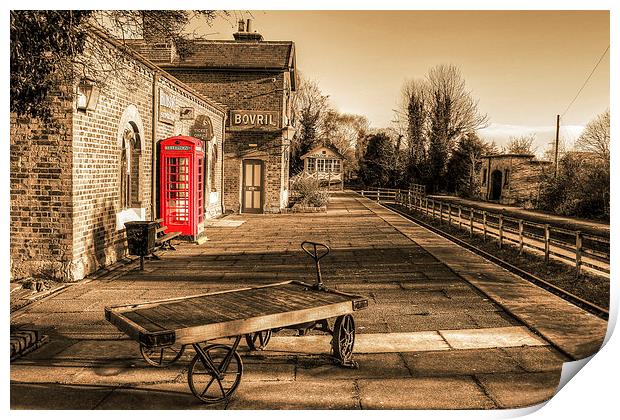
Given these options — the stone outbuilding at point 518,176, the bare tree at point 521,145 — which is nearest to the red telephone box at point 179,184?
the stone outbuilding at point 518,176

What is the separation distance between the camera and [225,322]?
443 cm

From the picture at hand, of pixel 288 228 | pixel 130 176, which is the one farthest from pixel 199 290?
pixel 288 228

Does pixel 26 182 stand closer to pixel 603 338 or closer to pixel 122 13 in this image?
pixel 122 13

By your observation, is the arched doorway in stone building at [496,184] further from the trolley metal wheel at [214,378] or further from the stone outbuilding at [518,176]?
the trolley metal wheel at [214,378]

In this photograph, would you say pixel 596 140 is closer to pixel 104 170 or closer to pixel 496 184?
pixel 104 170

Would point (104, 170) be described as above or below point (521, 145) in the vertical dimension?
below

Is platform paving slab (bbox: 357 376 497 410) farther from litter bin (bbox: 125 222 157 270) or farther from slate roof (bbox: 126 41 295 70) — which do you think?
slate roof (bbox: 126 41 295 70)

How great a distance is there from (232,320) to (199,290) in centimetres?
403

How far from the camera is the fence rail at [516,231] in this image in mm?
9625

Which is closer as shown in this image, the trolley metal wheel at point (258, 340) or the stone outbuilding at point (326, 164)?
the trolley metal wheel at point (258, 340)

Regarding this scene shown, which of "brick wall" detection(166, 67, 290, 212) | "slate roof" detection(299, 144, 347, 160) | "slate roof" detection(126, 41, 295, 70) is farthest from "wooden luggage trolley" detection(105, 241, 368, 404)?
"slate roof" detection(299, 144, 347, 160)

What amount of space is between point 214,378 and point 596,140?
Result: 15303mm

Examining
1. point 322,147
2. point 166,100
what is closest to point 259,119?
point 166,100

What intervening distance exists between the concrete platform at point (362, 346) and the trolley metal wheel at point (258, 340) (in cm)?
8
